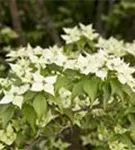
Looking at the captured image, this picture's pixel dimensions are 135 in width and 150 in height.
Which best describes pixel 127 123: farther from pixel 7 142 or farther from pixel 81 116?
pixel 7 142

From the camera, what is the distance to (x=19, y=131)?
225cm

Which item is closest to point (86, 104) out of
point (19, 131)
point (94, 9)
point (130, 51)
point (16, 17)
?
point (19, 131)

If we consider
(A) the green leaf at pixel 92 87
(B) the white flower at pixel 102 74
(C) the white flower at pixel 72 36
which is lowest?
(A) the green leaf at pixel 92 87

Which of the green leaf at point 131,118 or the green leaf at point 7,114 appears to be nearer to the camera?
the green leaf at point 7,114

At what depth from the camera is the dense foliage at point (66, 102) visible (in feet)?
6.45

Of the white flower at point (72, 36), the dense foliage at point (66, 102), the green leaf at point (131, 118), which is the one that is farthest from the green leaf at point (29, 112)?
the white flower at point (72, 36)

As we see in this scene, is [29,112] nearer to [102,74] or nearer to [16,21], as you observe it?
[102,74]

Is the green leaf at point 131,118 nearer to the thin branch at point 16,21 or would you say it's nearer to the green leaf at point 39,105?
the green leaf at point 39,105

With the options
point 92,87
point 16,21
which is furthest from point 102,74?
point 16,21

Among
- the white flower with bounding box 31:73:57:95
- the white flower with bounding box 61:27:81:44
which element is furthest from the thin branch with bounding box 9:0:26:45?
the white flower with bounding box 31:73:57:95

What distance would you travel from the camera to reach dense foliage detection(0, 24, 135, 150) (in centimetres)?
197

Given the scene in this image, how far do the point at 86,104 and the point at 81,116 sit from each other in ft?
0.28

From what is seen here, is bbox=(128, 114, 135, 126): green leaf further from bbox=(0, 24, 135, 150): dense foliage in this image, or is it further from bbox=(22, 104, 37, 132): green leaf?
bbox=(22, 104, 37, 132): green leaf

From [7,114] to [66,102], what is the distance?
357 millimetres
